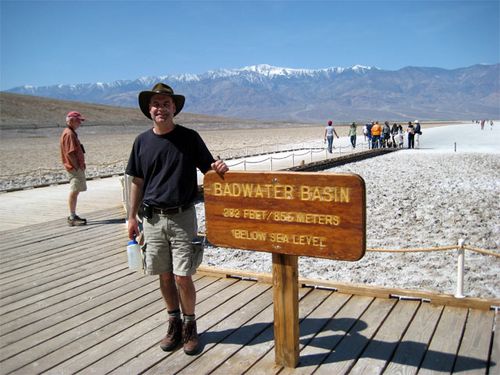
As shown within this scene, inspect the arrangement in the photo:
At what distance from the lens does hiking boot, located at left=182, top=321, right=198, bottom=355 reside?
3492mm

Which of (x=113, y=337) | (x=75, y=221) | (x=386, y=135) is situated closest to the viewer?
(x=113, y=337)

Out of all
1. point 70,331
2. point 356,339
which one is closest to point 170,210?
point 70,331

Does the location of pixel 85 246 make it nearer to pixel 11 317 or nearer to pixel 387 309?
pixel 11 317

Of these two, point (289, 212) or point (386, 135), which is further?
point (386, 135)

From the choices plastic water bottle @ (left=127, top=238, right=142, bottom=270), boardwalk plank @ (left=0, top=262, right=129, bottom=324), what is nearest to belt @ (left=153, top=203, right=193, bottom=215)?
plastic water bottle @ (left=127, top=238, right=142, bottom=270)

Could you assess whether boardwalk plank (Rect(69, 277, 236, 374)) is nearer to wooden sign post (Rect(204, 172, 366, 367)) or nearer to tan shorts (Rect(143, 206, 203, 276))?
tan shorts (Rect(143, 206, 203, 276))

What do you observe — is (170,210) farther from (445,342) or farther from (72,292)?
(445,342)

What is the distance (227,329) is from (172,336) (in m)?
0.48

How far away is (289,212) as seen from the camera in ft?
10.1

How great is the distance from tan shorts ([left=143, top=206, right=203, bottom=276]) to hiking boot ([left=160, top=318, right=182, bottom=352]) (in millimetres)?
417

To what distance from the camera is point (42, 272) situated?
17.7 feet

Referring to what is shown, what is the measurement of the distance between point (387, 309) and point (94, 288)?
9.29ft

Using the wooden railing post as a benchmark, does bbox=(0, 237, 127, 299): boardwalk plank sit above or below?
below

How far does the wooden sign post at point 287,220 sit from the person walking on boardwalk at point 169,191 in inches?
6.9
